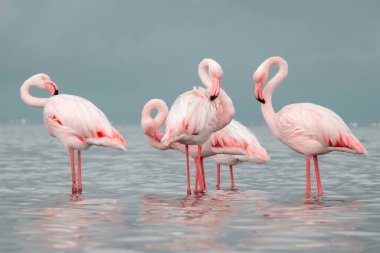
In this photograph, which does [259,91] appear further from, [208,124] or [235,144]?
[235,144]

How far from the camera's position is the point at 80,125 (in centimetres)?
1256

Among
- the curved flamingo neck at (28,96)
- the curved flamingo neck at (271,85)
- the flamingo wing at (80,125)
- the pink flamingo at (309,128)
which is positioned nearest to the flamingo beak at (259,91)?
the pink flamingo at (309,128)

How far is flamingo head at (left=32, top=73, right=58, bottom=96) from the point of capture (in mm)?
13641

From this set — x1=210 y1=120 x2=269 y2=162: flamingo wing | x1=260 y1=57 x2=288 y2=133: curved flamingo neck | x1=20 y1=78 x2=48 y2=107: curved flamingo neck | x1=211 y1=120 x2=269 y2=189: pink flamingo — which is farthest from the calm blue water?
x1=20 y1=78 x2=48 y2=107: curved flamingo neck

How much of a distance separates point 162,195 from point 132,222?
377cm

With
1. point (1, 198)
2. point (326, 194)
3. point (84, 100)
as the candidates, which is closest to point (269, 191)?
point (326, 194)

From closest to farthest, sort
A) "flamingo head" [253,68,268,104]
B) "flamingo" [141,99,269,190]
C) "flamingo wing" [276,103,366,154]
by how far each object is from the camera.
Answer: "flamingo wing" [276,103,366,154], "flamingo head" [253,68,268,104], "flamingo" [141,99,269,190]

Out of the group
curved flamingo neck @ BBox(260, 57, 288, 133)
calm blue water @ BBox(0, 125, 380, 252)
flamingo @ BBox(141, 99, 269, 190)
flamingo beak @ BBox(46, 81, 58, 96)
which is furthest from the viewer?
flamingo beak @ BBox(46, 81, 58, 96)

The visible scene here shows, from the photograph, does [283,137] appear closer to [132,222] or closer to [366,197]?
[366,197]

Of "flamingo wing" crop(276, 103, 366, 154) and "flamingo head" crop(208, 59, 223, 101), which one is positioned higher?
"flamingo head" crop(208, 59, 223, 101)

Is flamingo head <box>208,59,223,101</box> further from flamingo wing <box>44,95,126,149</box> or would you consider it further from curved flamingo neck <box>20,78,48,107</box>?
curved flamingo neck <box>20,78,48,107</box>

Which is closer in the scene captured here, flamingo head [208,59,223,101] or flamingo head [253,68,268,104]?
flamingo head [208,59,223,101]

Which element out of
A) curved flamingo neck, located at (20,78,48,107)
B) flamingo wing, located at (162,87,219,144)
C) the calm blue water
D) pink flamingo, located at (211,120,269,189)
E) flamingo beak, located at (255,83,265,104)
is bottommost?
the calm blue water

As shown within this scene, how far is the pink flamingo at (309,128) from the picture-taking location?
11891 millimetres
